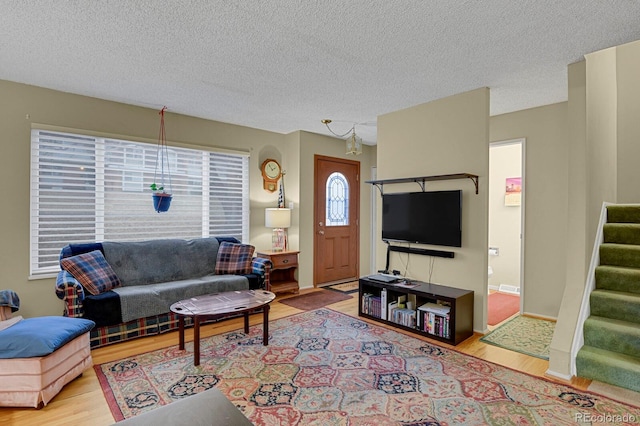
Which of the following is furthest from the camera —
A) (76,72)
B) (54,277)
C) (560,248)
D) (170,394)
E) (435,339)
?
(560,248)

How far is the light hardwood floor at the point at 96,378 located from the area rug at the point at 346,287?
Result: 3.82ft

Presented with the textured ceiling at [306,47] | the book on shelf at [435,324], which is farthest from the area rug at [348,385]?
the textured ceiling at [306,47]

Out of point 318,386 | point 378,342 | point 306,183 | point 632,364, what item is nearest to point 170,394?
point 318,386

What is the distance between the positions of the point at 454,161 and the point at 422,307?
1.59 metres

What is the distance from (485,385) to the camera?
7.95ft

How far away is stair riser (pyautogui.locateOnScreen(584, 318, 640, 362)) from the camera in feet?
8.09

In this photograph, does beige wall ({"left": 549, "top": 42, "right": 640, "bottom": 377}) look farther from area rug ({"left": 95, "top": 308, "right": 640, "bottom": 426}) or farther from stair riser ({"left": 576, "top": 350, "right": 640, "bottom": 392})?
area rug ({"left": 95, "top": 308, "right": 640, "bottom": 426})

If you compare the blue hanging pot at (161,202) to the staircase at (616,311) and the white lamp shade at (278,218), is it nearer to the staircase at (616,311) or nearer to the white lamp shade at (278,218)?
the white lamp shade at (278,218)

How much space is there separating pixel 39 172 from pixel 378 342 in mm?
3806

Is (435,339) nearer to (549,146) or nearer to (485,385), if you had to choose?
(485,385)

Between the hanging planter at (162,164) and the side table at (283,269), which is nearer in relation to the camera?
the hanging planter at (162,164)

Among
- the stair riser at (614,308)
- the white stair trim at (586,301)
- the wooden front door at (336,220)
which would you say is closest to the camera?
the white stair trim at (586,301)

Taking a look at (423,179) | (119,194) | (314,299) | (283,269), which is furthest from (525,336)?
(119,194)

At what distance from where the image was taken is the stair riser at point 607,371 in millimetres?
2285
